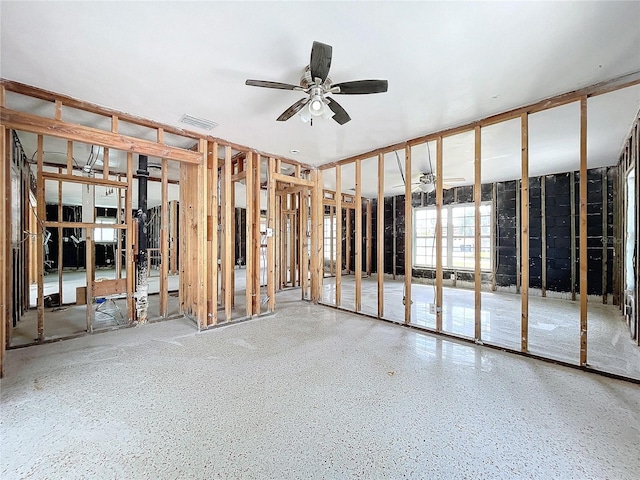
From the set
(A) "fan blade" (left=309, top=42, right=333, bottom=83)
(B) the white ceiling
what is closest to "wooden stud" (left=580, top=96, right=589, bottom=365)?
(B) the white ceiling

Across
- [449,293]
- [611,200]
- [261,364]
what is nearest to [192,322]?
[261,364]

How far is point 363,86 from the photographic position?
2322 millimetres

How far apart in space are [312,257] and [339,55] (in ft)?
11.9

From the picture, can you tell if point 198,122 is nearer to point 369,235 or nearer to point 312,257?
point 312,257

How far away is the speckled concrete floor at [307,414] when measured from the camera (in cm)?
154

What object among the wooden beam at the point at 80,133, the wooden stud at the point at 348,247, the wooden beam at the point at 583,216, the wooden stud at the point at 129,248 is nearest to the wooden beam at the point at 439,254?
the wooden beam at the point at 583,216

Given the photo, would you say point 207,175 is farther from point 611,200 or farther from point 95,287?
point 611,200

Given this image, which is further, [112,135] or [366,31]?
[112,135]

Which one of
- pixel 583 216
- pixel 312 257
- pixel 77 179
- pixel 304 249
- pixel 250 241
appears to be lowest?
pixel 312 257

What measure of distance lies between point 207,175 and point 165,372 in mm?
2651

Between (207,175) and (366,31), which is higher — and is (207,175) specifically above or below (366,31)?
below

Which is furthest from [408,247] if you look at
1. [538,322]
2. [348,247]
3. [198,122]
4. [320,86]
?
[348,247]

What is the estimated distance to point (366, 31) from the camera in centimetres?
200

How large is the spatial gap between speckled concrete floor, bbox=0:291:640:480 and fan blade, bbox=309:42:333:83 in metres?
2.58
